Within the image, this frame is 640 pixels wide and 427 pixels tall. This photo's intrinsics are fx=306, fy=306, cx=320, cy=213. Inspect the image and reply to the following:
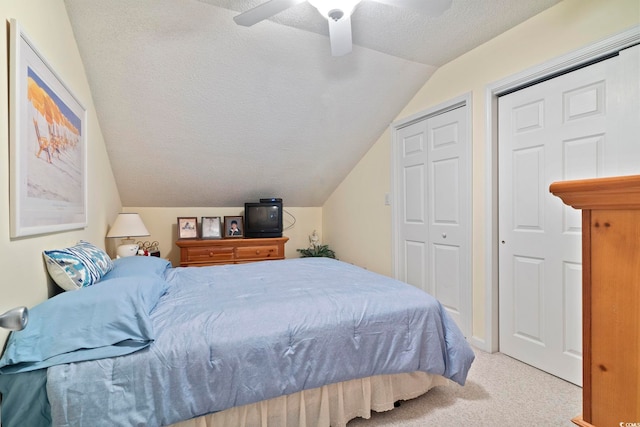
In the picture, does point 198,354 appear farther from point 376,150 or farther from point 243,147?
point 376,150

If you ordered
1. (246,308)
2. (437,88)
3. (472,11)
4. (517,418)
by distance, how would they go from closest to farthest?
(246,308)
(517,418)
(472,11)
(437,88)

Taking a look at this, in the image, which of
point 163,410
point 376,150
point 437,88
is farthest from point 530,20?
point 163,410

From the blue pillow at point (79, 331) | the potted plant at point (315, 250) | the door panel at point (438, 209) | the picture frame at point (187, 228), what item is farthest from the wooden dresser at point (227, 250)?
the blue pillow at point (79, 331)

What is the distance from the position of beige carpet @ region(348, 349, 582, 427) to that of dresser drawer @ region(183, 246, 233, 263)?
8.54 feet

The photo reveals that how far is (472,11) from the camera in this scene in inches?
82.1

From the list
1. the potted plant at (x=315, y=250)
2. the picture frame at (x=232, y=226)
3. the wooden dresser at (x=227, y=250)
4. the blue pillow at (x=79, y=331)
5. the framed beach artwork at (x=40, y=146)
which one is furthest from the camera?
the potted plant at (x=315, y=250)

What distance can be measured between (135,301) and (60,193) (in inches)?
34.7

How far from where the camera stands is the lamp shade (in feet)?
8.87

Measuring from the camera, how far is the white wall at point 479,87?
6.09ft

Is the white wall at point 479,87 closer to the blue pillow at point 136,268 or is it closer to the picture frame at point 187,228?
the picture frame at point 187,228

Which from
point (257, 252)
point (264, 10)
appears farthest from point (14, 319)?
point (257, 252)

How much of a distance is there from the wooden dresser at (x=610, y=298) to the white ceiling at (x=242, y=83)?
2.00 m

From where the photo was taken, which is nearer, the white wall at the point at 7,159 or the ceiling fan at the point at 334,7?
the white wall at the point at 7,159

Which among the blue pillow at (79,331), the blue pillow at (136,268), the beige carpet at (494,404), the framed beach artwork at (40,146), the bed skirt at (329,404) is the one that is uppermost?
the framed beach artwork at (40,146)
